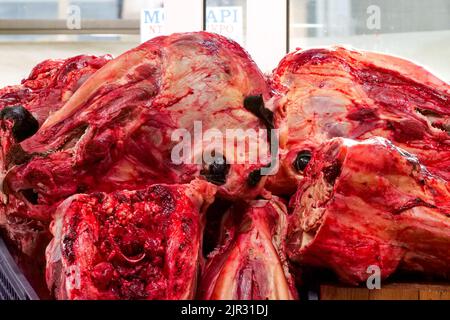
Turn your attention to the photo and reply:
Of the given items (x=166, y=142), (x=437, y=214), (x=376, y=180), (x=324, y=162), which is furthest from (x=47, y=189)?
(x=437, y=214)

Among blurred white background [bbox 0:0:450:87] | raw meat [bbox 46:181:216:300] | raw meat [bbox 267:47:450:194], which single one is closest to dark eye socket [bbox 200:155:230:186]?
raw meat [bbox 46:181:216:300]

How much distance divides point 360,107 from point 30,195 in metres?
0.86

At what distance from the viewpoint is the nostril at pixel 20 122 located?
1.72m

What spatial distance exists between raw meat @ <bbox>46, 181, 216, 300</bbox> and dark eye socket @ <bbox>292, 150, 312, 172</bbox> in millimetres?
424

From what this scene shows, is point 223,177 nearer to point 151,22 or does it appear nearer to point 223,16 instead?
point 223,16

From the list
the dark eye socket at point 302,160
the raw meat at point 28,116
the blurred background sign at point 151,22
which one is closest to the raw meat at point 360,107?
the dark eye socket at point 302,160

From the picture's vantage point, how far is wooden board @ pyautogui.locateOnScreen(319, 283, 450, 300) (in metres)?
1.50

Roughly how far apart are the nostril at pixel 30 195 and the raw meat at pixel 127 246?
0.23 m

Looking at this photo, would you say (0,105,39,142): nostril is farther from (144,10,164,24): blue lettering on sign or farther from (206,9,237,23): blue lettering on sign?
(144,10,164,24): blue lettering on sign

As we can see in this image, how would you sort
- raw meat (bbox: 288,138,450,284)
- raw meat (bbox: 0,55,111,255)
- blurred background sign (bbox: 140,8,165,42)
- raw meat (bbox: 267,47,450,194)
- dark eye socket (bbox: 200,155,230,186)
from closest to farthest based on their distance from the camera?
raw meat (bbox: 288,138,450,284) < dark eye socket (bbox: 200,155,230,186) < raw meat (bbox: 0,55,111,255) < raw meat (bbox: 267,47,450,194) < blurred background sign (bbox: 140,8,165,42)

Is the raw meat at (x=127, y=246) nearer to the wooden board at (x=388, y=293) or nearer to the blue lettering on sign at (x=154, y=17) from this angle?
the wooden board at (x=388, y=293)

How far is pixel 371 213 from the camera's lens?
1.47 m
